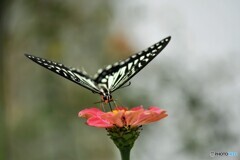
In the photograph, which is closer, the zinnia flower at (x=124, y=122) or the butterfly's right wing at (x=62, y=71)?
the zinnia flower at (x=124, y=122)

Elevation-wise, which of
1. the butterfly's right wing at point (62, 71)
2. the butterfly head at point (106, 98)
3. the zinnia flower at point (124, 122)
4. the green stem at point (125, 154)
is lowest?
the green stem at point (125, 154)

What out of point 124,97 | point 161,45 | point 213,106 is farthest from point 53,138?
point 161,45

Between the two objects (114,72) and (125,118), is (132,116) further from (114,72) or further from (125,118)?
(114,72)

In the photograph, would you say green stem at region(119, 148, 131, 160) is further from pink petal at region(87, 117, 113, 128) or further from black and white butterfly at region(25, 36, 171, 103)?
black and white butterfly at region(25, 36, 171, 103)

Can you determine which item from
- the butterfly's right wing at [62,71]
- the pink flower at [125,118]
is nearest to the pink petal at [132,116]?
the pink flower at [125,118]

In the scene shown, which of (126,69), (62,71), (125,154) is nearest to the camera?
(125,154)

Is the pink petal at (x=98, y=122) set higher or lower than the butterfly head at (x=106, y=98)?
lower

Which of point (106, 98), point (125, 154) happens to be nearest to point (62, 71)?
point (106, 98)

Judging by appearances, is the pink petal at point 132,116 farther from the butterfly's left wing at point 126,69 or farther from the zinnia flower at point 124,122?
the butterfly's left wing at point 126,69
